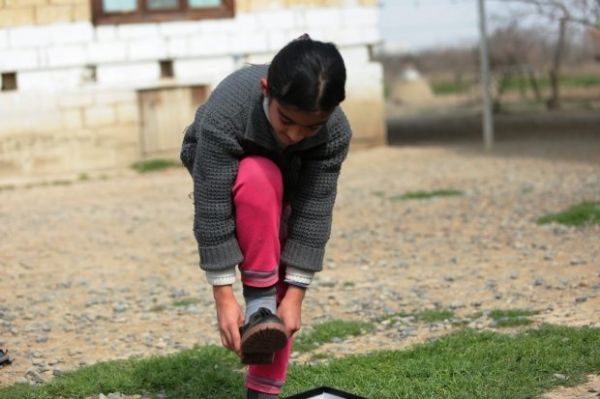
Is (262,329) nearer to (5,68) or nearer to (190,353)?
(190,353)

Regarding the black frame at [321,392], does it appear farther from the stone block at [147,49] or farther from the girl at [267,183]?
the stone block at [147,49]

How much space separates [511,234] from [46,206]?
5.08m

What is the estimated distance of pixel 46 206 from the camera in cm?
1112

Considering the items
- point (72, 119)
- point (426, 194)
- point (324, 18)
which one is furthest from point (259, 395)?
point (324, 18)

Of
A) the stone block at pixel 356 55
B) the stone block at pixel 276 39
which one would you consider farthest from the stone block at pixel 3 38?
the stone block at pixel 356 55

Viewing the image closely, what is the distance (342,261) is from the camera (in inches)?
289

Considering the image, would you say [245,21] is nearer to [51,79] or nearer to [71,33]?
[71,33]

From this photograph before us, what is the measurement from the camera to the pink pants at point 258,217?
3.32 metres

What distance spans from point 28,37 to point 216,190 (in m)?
10.8

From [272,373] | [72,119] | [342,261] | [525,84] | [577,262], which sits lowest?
[525,84]

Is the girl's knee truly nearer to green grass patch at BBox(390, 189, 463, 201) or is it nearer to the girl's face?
the girl's face

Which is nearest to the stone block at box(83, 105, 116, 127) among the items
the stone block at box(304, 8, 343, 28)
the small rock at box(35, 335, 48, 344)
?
the stone block at box(304, 8, 343, 28)

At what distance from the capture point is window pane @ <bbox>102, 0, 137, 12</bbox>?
A: 13.9 m

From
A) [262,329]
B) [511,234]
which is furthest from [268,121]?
[511,234]
